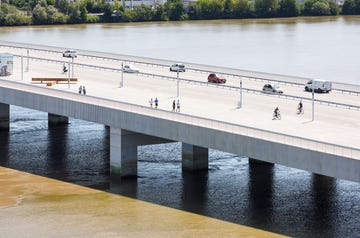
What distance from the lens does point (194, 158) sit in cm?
4503

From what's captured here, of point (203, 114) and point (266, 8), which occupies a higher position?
point (266, 8)

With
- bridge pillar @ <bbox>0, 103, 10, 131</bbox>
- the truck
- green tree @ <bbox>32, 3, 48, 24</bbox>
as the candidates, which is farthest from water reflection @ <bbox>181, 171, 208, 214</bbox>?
green tree @ <bbox>32, 3, 48, 24</bbox>

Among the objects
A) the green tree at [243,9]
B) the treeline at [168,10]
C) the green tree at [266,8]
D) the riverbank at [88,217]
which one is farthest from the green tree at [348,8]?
the riverbank at [88,217]

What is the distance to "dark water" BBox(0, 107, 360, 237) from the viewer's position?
3769 centimetres

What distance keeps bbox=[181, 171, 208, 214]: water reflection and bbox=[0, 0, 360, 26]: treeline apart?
83596 millimetres

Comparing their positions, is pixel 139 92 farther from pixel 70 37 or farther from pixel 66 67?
pixel 70 37

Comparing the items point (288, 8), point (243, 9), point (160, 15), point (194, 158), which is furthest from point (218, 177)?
point (288, 8)

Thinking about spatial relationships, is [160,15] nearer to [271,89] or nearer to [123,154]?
[271,89]

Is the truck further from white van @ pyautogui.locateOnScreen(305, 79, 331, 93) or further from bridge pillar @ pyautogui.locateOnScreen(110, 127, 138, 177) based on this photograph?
white van @ pyautogui.locateOnScreen(305, 79, 331, 93)

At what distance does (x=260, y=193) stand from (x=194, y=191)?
8.15 feet

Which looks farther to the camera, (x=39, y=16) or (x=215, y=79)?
(x=39, y=16)

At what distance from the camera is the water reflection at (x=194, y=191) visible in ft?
130

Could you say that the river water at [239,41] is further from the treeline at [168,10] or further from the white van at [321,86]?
the white van at [321,86]

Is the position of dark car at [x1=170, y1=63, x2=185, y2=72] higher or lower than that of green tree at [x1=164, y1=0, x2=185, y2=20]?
lower
